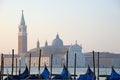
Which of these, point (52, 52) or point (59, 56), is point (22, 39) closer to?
point (52, 52)

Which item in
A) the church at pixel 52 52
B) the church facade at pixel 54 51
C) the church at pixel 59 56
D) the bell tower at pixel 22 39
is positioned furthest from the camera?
the bell tower at pixel 22 39

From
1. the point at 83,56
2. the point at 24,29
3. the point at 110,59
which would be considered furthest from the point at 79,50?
the point at 24,29

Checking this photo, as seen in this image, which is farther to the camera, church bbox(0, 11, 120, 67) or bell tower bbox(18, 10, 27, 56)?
bell tower bbox(18, 10, 27, 56)

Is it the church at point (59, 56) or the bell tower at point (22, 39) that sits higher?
the bell tower at point (22, 39)

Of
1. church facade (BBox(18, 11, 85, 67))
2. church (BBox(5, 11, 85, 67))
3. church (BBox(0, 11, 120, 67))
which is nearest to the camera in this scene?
church (BBox(0, 11, 120, 67))

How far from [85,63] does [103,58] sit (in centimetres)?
507

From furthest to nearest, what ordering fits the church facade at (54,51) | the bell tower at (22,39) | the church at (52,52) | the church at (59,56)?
the bell tower at (22,39) < the church facade at (54,51) < the church at (52,52) < the church at (59,56)

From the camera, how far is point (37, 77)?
79.6 feet

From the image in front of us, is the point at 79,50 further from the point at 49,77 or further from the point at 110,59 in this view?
the point at 49,77

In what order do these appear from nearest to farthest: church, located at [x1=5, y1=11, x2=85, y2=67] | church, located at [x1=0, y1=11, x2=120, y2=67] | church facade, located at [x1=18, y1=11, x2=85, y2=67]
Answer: church, located at [x1=0, y1=11, x2=120, y2=67] < church, located at [x1=5, y1=11, x2=85, y2=67] < church facade, located at [x1=18, y1=11, x2=85, y2=67]

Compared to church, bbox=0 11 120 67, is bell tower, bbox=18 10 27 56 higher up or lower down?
higher up

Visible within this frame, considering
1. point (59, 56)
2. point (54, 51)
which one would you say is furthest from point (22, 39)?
point (59, 56)

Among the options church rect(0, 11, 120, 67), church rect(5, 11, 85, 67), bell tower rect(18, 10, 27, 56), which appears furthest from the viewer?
bell tower rect(18, 10, 27, 56)

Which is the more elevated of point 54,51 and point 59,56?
point 54,51
